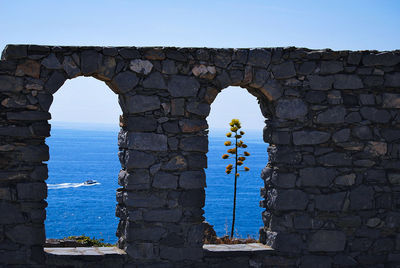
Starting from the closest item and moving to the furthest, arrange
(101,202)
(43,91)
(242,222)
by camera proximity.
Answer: (43,91) → (242,222) → (101,202)

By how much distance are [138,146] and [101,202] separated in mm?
45168

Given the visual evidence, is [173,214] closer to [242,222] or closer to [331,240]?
[331,240]

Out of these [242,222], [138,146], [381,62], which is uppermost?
[381,62]

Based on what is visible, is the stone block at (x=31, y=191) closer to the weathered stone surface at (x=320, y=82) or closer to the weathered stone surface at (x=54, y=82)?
the weathered stone surface at (x=54, y=82)

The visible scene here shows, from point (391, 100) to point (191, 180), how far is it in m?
3.06

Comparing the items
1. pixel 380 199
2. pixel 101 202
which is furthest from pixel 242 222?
pixel 380 199

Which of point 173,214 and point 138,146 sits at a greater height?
point 138,146

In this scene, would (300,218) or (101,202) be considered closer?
(300,218)

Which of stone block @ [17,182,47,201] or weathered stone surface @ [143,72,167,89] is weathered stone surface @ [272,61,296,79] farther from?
stone block @ [17,182,47,201]

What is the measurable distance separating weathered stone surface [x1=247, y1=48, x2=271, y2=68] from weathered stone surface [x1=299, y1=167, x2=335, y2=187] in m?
1.56

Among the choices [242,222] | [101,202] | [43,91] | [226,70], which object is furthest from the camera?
[101,202]

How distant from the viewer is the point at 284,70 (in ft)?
24.5

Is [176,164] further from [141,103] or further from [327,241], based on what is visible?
[327,241]

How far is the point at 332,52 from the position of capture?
7562 mm
